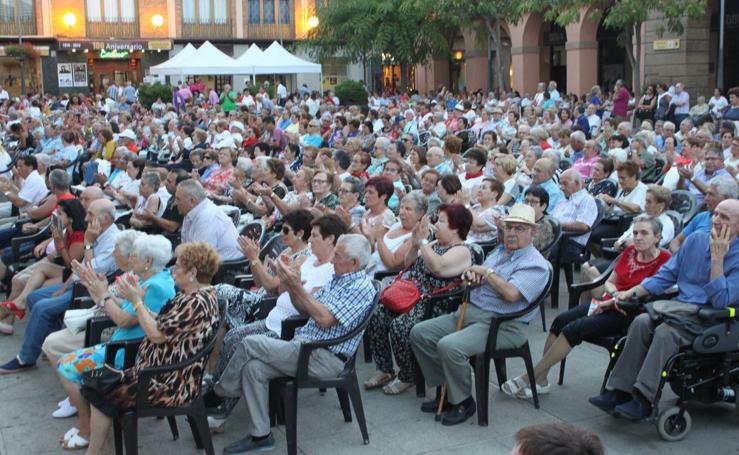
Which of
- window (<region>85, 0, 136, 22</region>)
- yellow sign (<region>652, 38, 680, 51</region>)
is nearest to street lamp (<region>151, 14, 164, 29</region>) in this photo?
window (<region>85, 0, 136, 22</region>)

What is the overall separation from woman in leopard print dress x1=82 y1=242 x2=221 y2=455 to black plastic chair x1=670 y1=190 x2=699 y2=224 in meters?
5.09

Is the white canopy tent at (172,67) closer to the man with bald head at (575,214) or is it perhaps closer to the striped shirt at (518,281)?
the man with bald head at (575,214)

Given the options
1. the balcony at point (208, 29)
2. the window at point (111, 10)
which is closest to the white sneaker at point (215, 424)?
the window at point (111, 10)

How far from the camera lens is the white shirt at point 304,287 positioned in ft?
18.6

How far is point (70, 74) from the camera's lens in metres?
46.3

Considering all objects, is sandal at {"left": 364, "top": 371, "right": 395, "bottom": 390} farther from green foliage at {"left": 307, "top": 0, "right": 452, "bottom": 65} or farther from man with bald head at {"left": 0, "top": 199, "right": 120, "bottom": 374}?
green foliage at {"left": 307, "top": 0, "right": 452, "bottom": 65}

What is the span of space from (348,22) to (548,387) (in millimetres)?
28102

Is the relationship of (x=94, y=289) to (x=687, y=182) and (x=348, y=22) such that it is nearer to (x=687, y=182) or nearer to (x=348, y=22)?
(x=687, y=182)

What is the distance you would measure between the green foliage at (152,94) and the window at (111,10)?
16.1m

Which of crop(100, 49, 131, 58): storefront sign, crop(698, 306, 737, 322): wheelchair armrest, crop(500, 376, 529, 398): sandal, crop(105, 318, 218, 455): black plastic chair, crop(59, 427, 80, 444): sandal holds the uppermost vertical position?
crop(100, 49, 131, 58): storefront sign

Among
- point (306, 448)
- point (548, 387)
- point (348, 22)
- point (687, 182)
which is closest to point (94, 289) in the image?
point (306, 448)

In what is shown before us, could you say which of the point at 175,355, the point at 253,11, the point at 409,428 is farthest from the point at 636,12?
the point at 253,11

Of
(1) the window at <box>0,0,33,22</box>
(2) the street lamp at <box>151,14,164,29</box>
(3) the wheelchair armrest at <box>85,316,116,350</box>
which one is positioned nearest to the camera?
(3) the wheelchair armrest at <box>85,316,116,350</box>

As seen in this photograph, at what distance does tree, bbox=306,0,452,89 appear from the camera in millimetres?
31438
